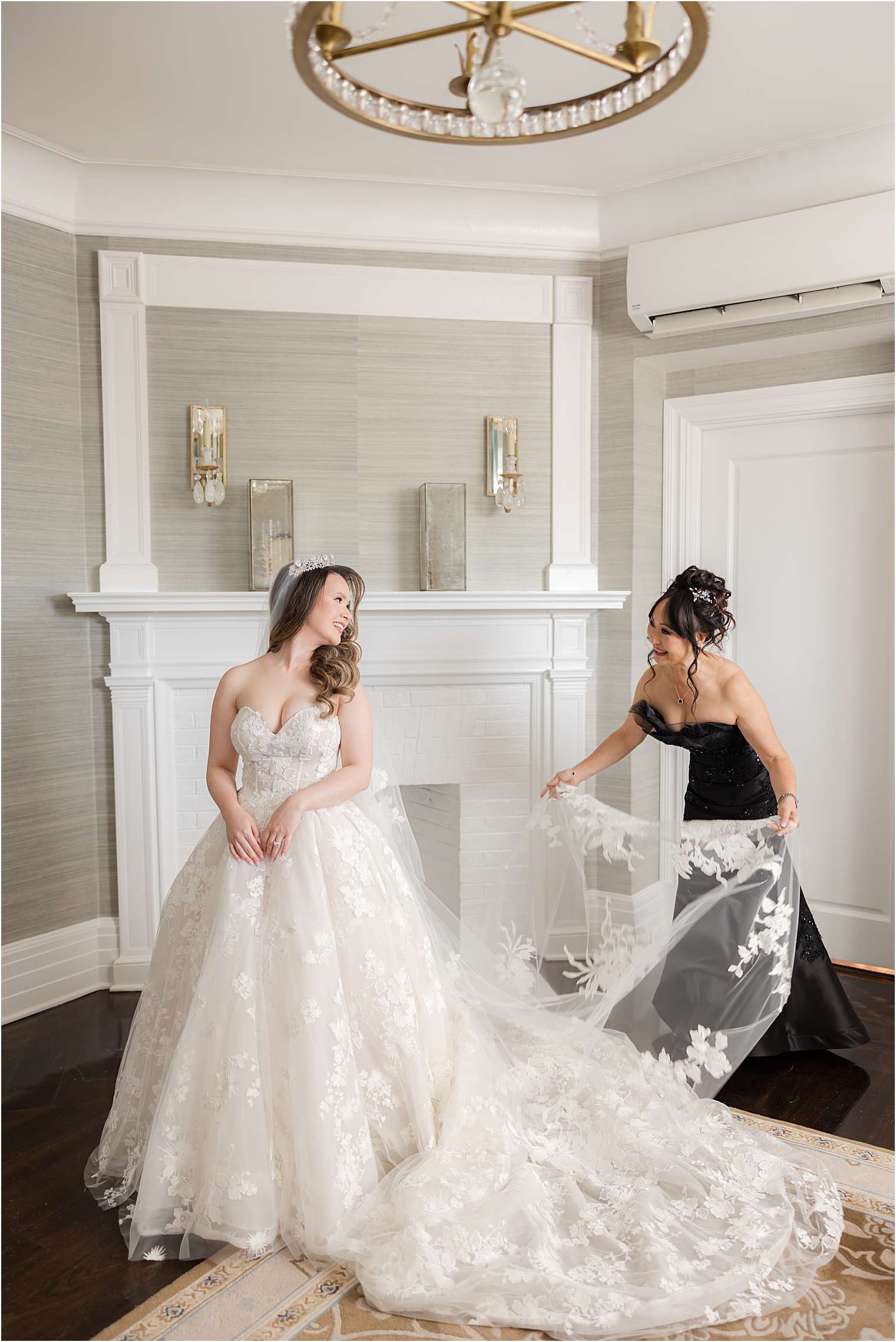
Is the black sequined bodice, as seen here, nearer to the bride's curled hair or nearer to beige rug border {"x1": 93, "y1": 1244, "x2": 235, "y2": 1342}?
the bride's curled hair

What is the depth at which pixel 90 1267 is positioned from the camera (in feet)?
7.09

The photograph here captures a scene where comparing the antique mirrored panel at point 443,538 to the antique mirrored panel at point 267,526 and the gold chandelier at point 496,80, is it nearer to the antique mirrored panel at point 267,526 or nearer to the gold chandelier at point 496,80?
the antique mirrored panel at point 267,526

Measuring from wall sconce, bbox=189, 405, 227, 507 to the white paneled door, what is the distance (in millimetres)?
2021

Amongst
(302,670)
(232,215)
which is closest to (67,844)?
(302,670)

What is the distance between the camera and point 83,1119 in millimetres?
2846

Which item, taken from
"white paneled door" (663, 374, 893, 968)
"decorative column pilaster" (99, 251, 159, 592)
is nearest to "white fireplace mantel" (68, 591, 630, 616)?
"decorative column pilaster" (99, 251, 159, 592)

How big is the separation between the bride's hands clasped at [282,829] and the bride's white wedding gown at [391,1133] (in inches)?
1.6

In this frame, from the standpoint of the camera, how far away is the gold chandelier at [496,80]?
4.87ft

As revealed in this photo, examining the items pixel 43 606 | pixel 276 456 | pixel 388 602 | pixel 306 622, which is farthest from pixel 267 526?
pixel 306 622

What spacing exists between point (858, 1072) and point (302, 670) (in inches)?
90.2

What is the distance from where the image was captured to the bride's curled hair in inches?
103

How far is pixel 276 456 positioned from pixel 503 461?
97 cm

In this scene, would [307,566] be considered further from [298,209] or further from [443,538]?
[298,209]

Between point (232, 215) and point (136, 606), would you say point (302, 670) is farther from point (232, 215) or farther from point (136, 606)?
point (232, 215)
